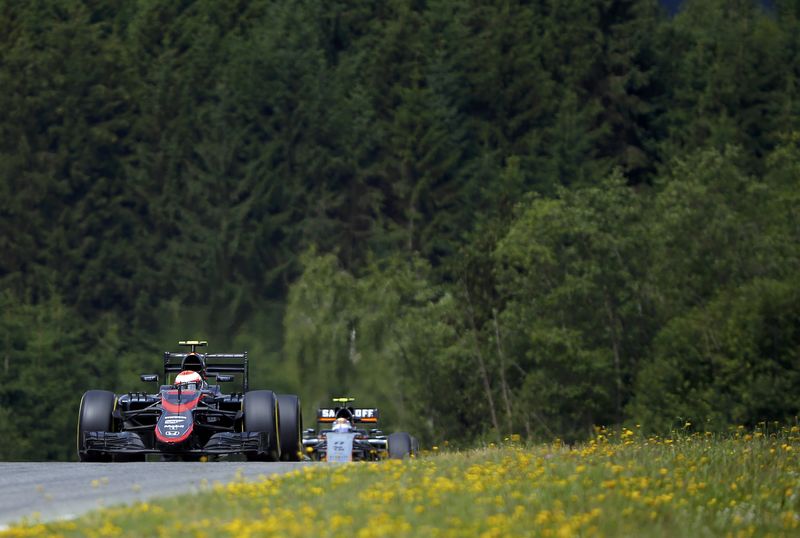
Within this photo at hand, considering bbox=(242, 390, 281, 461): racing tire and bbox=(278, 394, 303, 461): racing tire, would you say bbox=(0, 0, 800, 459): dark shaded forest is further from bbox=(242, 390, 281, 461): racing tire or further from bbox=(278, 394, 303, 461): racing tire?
bbox=(242, 390, 281, 461): racing tire

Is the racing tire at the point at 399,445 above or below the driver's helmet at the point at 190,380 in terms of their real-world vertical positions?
below

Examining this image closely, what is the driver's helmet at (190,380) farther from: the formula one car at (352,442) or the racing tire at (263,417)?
the formula one car at (352,442)

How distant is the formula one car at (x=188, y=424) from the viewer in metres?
25.1

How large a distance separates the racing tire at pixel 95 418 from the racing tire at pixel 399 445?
7968 mm

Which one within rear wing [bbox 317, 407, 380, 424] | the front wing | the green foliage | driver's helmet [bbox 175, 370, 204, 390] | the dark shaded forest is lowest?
the front wing

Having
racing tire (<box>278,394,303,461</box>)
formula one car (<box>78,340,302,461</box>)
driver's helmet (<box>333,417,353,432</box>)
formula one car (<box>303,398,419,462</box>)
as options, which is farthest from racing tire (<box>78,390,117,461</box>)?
driver's helmet (<box>333,417,353,432</box>)

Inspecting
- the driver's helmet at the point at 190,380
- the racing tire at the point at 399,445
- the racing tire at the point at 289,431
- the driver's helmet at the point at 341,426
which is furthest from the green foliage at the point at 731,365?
the racing tire at the point at 289,431

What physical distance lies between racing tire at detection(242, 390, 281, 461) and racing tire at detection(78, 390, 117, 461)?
1.76 m

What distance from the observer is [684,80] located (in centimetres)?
10969

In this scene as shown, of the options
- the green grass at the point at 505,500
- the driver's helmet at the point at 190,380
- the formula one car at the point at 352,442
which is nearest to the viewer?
the green grass at the point at 505,500

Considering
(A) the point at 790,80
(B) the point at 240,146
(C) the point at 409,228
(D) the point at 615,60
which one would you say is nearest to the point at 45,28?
(B) the point at 240,146

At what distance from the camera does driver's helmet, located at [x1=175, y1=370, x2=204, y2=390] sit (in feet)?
87.9

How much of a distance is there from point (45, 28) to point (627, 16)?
3322 centimetres

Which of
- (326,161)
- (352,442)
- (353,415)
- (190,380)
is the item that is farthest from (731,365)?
(326,161)
